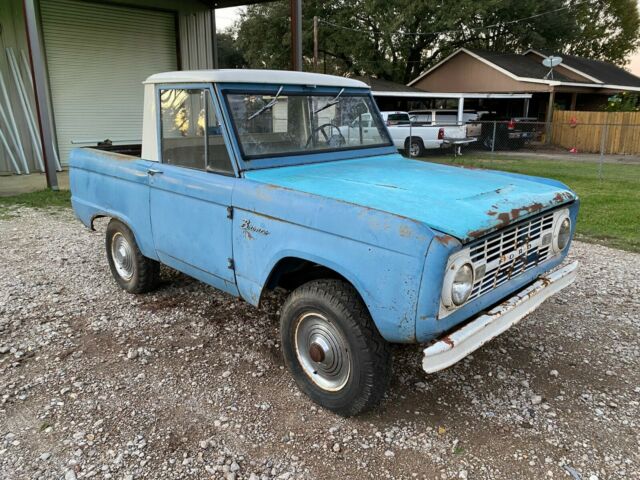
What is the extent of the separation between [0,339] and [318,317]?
8.76ft

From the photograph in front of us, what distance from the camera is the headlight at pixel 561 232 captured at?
3389 mm

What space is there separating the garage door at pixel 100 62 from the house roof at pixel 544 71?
60.6 feet

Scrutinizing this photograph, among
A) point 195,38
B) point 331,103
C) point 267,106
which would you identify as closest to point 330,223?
point 267,106

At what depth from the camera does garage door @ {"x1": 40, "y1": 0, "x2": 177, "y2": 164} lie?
502 inches

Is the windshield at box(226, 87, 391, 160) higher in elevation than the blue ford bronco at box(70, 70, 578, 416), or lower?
higher

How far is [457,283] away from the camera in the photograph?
2.58 metres

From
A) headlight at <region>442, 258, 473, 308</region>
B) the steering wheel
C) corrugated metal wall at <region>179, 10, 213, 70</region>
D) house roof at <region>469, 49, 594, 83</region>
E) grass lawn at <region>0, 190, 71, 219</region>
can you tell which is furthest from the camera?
house roof at <region>469, 49, 594, 83</region>

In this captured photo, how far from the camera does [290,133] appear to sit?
391 cm

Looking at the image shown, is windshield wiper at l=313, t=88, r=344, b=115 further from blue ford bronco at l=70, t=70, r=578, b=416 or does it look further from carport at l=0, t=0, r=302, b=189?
carport at l=0, t=0, r=302, b=189

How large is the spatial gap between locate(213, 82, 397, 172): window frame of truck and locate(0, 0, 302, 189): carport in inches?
262

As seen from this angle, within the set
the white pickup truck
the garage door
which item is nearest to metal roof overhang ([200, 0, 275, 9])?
the garage door

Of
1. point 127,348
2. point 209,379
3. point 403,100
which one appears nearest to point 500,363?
point 209,379

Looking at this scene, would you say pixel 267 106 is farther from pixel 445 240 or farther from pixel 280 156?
pixel 445 240

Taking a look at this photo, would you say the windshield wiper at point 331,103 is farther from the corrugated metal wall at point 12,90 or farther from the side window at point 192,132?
the corrugated metal wall at point 12,90
